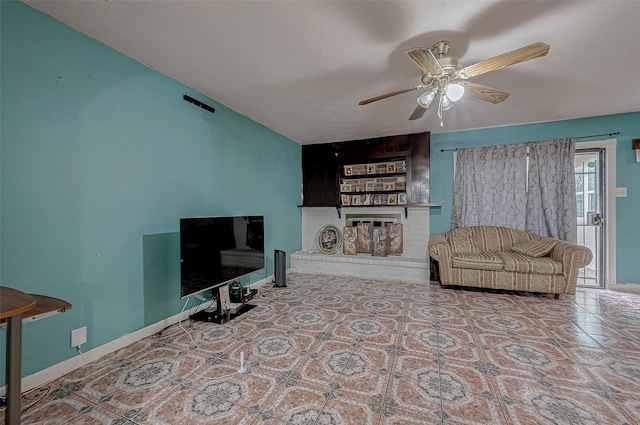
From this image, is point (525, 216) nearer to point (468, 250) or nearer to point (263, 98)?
point (468, 250)

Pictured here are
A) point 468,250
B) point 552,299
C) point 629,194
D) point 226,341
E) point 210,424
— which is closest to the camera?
point 210,424

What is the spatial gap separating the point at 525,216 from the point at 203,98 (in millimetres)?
4803

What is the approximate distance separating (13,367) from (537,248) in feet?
15.9

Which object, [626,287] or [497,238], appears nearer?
[626,287]

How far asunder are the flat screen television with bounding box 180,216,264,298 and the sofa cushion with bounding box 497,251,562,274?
3.21 m

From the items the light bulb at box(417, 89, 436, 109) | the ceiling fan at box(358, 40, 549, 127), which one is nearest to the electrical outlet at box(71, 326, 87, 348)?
the ceiling fan at box(358, 40, 549, 127)

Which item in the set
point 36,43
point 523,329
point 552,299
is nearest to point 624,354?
point 523,329

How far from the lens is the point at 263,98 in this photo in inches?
118

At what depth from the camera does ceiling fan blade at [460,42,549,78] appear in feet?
5.13

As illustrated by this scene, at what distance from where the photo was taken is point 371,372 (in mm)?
1784

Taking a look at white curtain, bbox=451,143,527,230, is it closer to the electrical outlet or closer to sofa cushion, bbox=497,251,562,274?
sofa cushion, bbox=497,251,562,274

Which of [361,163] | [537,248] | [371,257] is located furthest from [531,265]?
[361,163]

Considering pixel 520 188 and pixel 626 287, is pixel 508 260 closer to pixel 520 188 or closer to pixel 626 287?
pixel 520 188

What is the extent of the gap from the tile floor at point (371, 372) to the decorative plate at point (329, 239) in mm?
2026
